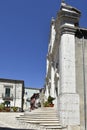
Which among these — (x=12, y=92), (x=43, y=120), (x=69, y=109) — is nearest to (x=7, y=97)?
(x=12, y=92)

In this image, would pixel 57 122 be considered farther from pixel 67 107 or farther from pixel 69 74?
pixel 69 74

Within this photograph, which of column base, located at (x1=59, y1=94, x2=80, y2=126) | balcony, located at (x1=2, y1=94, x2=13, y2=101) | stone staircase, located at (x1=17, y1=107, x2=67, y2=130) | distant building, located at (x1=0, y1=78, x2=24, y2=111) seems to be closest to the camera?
stone staircase, located at (x1=17, y1=107, x2=67, y2=130)

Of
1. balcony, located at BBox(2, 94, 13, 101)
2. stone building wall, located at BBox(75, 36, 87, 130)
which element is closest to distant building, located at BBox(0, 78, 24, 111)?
balcony, located at BBox(2, 94, 13, 101)

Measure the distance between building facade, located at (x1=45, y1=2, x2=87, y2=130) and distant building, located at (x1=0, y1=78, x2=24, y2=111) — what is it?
37084mm

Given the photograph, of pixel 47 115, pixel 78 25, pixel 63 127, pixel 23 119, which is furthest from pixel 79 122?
pixel 78 25

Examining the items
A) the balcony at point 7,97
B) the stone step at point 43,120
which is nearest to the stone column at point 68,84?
the stone step at point 43,120

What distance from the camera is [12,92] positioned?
52656 mm

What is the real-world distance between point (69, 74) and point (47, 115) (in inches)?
130

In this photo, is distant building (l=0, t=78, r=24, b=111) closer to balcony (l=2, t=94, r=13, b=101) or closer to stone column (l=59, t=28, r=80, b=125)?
balcony (l=2, t=94, r=13, b=101)

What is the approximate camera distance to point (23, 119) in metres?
16.4

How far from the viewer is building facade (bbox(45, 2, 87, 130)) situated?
49.2 ft

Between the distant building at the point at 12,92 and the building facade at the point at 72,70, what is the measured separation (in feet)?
122

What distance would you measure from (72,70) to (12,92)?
38367 mm

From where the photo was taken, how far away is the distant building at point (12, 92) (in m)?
52.0
